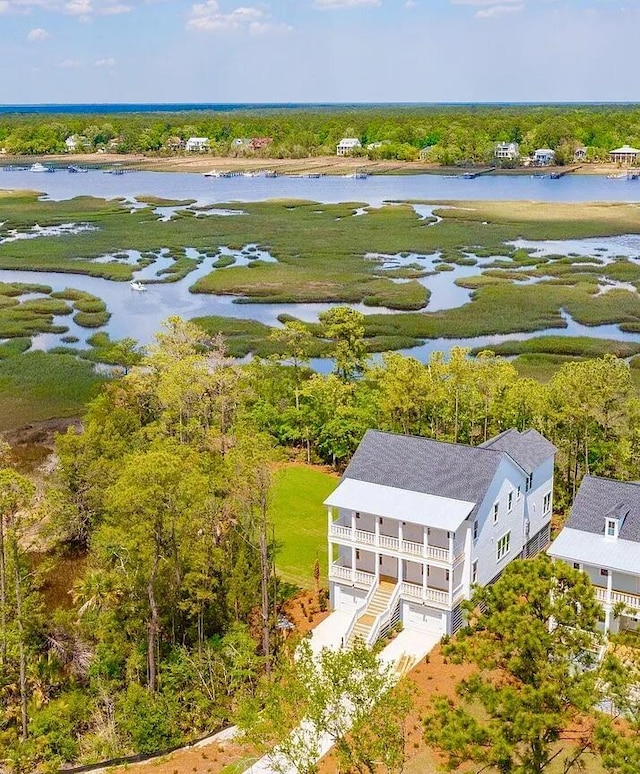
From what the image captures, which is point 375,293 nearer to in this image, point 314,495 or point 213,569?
point 314,495

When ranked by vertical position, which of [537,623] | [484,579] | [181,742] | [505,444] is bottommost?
[181,742]

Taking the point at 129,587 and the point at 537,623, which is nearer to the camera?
the point at 537,623

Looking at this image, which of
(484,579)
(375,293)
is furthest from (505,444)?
(375,293)

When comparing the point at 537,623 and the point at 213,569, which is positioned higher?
the point at 537,623

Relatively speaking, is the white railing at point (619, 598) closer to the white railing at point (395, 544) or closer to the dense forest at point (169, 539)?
the white railing at point (395, 544)

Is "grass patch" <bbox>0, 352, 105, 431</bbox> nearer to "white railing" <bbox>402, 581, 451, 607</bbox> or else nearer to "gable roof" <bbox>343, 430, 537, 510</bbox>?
"gable roof" <bbox>343, 430, 537, 510</bbox>

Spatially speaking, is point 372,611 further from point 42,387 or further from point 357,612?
point 42,387

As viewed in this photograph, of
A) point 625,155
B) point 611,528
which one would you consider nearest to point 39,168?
point 625,155

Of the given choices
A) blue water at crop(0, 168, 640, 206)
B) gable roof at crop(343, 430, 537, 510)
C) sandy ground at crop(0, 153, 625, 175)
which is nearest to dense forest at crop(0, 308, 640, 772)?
gable roof at crop(343, 430, 537, 510)
